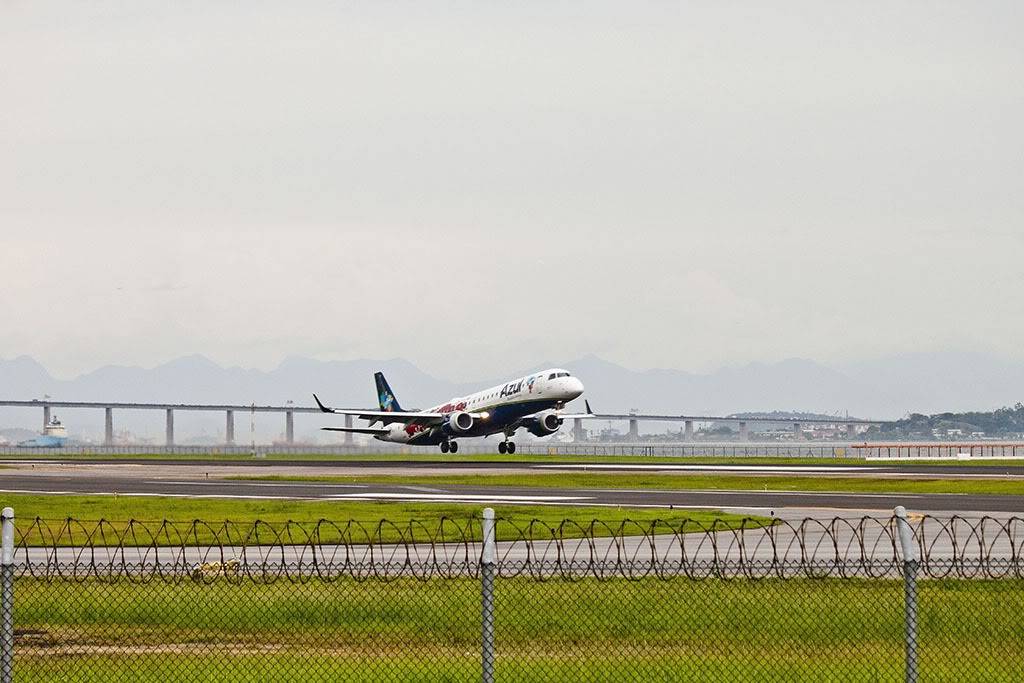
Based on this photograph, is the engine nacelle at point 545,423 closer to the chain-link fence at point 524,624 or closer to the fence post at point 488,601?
the chain-link fence at point 524,624

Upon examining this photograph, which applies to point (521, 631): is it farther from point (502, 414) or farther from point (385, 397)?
point (385, 397)

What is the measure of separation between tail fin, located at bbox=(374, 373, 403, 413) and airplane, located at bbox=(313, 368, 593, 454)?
21.3 m

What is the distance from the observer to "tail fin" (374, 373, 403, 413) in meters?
157

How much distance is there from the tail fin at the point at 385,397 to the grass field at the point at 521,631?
421 feet

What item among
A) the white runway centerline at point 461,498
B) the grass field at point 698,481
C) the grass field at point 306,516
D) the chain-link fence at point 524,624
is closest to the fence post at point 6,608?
the chain-link fence at point 524,624

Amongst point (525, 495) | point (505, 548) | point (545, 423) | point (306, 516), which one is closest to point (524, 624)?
point (505, 548)

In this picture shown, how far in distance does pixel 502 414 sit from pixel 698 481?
42602 mm

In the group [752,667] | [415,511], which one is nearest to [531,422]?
[415,511]

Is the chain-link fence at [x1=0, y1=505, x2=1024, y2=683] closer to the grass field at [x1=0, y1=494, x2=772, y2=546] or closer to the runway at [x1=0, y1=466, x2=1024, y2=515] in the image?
the grass field at [x1=0, y1=494, x2=772, y2=546]

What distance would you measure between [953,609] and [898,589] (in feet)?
8.71

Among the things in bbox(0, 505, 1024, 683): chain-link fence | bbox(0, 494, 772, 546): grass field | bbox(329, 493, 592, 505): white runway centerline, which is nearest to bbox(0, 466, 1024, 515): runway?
bbox(329, 493, 592, 505): white runway centerline

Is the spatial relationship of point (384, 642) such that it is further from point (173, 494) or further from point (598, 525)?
point (173, 494)

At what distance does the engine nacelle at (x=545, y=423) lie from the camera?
379 ft

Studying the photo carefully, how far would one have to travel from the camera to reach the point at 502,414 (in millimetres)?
118250
